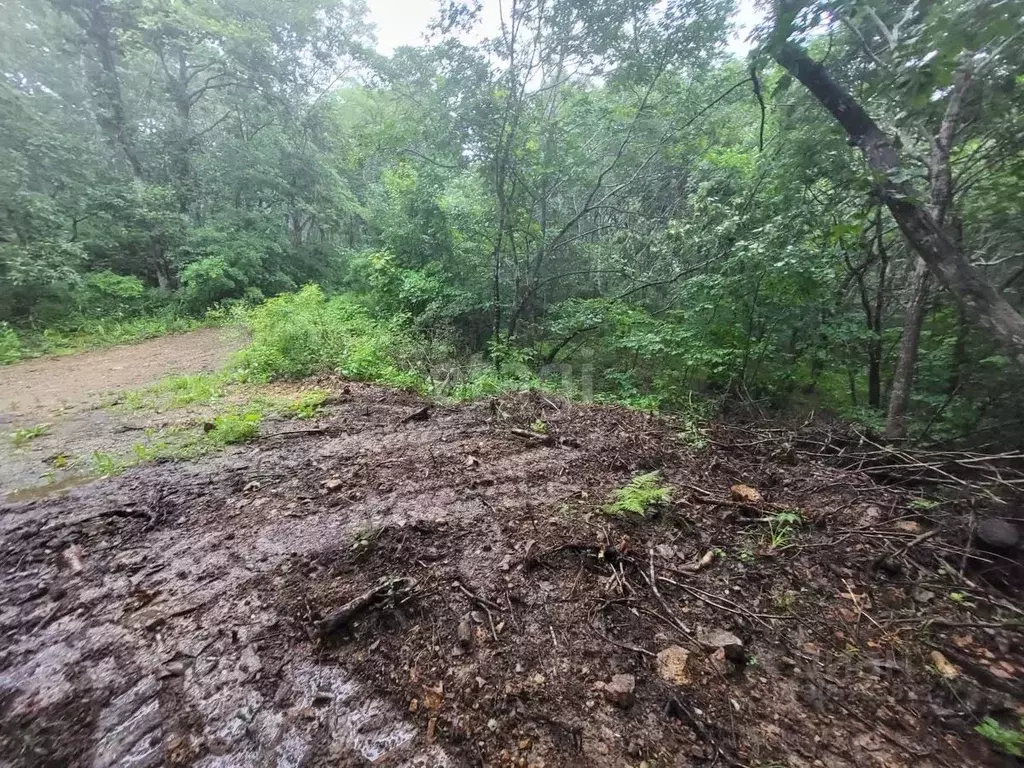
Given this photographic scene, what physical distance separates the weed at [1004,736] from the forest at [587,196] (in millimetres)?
2249

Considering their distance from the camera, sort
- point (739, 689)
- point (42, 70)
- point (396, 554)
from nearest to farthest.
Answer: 1. point (739, 689)
2. point (396, 554)
3. point (42, 70)

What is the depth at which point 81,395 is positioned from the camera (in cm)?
605

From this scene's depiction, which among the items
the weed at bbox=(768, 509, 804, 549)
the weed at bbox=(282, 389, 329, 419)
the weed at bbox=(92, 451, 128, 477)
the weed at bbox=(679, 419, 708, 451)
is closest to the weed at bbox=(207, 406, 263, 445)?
the weed at bbox=(282, 389, 329, 419)

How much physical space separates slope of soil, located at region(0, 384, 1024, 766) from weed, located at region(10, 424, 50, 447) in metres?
1.75

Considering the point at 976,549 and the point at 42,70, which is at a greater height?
the point at 42,70

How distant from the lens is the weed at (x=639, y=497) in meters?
2.90

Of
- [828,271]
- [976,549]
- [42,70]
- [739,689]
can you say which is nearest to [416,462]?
[739,689]

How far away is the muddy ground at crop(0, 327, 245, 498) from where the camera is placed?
3.83 meters

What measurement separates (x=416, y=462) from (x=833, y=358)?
671cm

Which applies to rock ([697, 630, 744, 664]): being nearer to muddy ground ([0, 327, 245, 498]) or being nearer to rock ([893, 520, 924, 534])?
rock ([893, 520, 924, 534])

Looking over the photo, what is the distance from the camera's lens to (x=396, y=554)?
253 centimetres

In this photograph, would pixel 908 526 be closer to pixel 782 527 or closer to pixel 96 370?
pixel 782 527

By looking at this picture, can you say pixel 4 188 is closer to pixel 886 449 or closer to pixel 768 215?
pixel 768 215

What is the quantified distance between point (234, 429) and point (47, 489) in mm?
1329
